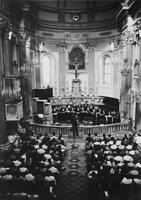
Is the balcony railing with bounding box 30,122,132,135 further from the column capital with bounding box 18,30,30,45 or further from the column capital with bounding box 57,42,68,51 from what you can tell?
the column capital with bounding box 57,42,68,51

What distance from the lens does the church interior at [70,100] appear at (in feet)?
31.8

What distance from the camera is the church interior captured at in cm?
970

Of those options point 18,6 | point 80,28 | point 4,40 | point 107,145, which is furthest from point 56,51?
point 107,145

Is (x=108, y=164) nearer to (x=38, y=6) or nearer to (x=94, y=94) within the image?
(x=94, y=94)

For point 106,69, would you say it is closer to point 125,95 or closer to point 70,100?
point 70,100

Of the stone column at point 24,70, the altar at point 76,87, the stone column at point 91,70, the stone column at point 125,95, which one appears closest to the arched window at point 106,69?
the stone column at point 91,70

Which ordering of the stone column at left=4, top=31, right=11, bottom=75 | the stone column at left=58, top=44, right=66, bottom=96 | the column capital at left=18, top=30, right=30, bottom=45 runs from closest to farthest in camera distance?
the stone column at left=4, top=31, right=11, bottom=75 < the column capital at left=18, top=30, right=30, bottom=45 < the stone column at left=58, top=44, right=66, bottom=96

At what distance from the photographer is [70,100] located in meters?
27.2

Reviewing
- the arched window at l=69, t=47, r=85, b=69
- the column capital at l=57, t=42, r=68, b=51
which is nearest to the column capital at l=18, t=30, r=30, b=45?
the column capital at l=57, t=42, r=68, b=51

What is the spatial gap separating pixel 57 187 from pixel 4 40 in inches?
460

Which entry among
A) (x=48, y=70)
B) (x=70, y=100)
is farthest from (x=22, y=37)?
(x=70, y=100)

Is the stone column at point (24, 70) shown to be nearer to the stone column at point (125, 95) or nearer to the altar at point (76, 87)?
the altar at point (76, 87)

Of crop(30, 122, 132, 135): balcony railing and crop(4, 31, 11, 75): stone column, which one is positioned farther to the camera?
crop(4, 31, 11, 75): stone column

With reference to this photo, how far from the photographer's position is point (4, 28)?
55.5 feet
